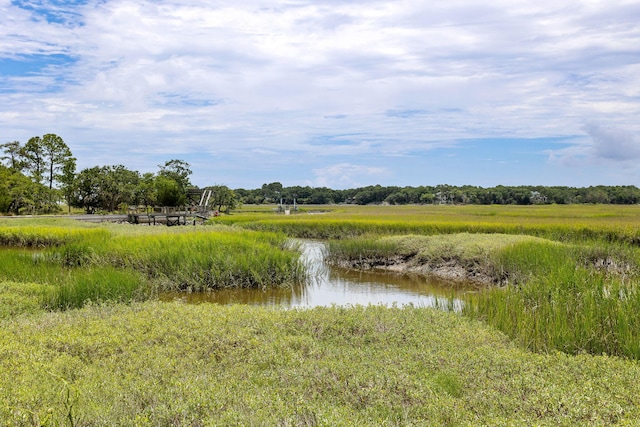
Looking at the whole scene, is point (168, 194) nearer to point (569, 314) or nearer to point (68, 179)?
point (68, 179)

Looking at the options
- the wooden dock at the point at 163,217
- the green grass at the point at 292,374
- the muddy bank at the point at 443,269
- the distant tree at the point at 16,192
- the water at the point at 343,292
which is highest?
the distant tree at the point at 16,192

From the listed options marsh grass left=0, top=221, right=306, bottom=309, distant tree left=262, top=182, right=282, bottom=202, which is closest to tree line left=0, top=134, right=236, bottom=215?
marsh grass left=0, top=221, right=306, bottom=309

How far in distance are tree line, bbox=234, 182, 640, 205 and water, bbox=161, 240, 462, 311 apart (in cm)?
5738

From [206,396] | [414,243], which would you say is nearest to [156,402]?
[206,396]

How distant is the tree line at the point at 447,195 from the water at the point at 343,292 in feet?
188

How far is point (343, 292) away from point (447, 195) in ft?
314

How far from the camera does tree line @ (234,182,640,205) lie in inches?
3314

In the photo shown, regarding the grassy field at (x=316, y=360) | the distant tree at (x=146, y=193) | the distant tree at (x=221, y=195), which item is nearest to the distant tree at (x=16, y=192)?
the distant tree at (x=146, y=193)

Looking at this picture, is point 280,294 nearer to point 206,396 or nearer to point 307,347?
point 307,347

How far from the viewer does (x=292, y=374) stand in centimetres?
524

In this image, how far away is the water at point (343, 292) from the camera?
1277 cm

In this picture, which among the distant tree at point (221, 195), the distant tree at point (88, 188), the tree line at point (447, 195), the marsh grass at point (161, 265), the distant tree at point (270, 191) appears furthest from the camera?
the distant tree at point (270, 191)

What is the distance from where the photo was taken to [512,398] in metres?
4.67

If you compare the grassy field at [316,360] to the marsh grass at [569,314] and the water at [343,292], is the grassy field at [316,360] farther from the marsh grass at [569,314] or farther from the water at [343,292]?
the water at [343,292]
